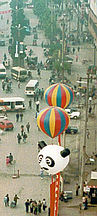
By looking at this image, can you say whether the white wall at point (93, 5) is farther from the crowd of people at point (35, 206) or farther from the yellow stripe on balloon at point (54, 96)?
the crowd of people at point (35, 206)

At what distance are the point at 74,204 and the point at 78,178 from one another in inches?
192

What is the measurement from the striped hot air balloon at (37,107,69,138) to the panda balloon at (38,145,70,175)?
3.31 meters

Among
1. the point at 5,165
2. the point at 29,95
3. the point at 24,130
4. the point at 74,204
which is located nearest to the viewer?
the point at 74,204

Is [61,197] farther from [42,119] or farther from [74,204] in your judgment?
[42,119]

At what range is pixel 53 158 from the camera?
4384 cm

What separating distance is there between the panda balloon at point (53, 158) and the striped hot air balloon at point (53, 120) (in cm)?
331

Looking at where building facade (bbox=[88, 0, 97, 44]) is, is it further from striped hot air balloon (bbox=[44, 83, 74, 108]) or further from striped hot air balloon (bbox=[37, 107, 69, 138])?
striped hot air balloon (bbox=[37, 107, 69, 138])

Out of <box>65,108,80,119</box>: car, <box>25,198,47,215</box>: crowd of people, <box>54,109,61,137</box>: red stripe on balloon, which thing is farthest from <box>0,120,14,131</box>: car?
<box>54,109,61,137</box>: red stripe on balloon

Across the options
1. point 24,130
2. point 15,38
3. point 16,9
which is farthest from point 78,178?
point 16,9

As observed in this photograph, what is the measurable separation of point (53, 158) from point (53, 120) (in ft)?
12.8

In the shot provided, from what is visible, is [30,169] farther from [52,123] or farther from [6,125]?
[52,123]

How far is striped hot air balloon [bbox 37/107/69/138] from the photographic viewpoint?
47.2 metres

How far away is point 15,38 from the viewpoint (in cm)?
10281

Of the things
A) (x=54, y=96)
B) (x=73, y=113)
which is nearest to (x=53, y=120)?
(x=54, y=96)
